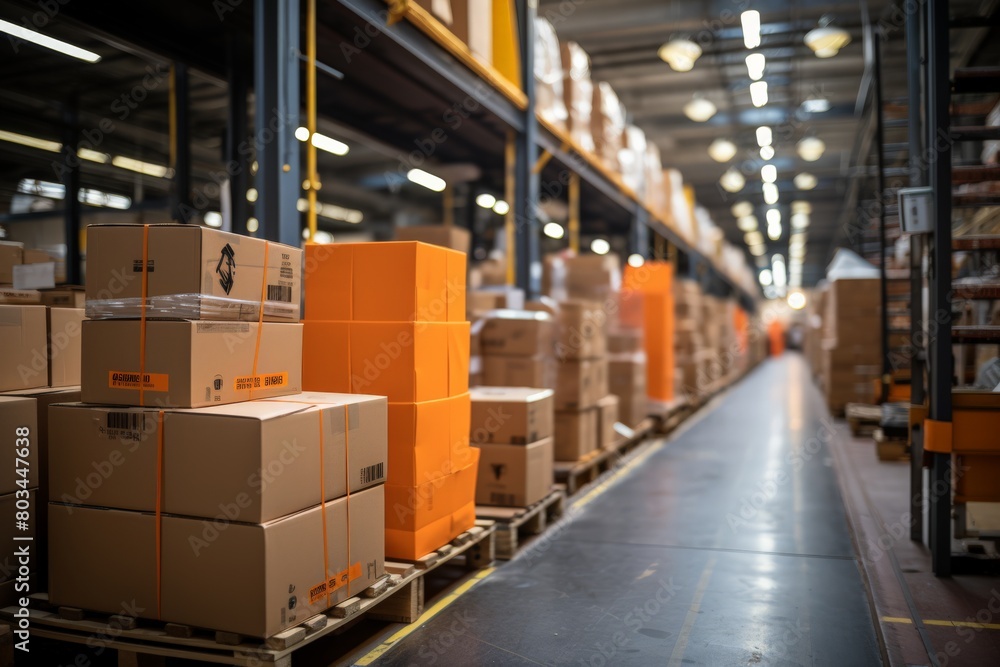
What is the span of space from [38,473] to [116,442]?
58cm

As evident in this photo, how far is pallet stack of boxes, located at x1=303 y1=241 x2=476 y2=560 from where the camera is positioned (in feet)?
12.3

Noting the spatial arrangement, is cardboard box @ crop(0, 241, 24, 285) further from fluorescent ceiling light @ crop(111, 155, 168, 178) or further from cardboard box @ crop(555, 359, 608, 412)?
fluorescent ceiling light @ crop(111, 155, 168, 178)

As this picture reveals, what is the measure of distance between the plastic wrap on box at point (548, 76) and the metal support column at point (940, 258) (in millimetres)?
3793

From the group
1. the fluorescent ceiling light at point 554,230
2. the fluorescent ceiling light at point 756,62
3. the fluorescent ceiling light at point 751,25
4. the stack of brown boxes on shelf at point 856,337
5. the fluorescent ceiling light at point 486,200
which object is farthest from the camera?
the fluorescent ceiling light at point 554,230

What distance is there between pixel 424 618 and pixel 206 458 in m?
1.47

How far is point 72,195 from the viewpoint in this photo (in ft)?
26.9

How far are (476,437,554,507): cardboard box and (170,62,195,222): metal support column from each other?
9.69 feet

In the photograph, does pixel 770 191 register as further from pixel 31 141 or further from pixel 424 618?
pixel 424 618

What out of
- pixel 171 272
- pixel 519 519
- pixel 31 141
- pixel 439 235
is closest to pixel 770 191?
pixel 439 235

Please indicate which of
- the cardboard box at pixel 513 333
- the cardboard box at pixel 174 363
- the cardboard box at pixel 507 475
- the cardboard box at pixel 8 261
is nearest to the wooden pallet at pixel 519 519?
the cardboard box at pixel 507 475

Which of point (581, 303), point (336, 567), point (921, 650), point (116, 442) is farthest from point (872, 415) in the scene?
point (116, 442)

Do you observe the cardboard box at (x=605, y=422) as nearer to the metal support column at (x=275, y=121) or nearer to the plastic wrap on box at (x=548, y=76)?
the plastic wrap on box at (x=548, y=76)

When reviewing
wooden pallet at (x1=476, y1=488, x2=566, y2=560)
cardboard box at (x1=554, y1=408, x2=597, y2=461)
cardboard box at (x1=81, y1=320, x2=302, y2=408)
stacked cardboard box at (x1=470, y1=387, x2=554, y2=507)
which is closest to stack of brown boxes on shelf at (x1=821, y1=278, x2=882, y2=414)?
cardboard box at (x1=554, y1=408, x2=597, y2=461)

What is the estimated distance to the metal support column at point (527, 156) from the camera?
7.00 m
